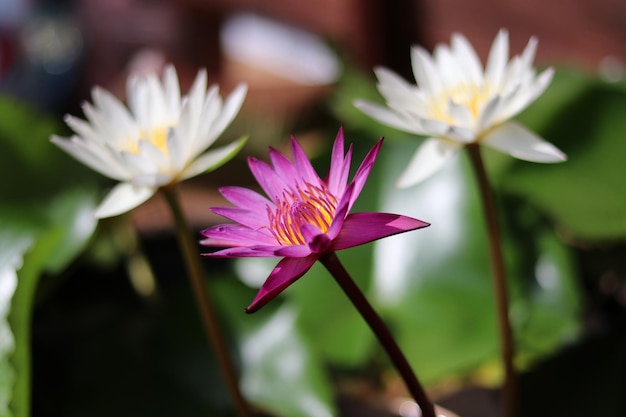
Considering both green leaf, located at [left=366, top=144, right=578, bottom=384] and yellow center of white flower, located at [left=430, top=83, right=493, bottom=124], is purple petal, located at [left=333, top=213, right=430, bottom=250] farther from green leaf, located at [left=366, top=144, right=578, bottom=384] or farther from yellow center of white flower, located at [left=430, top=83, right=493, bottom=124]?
green leaf, located at [left=366, top=144, right=578, bottom=384]

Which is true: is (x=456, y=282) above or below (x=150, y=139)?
below

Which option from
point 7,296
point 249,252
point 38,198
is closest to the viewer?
point 249,252

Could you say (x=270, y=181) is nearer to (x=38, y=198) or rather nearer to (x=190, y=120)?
(x=190, y=120)

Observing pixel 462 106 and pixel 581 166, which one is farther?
pixel 581 166

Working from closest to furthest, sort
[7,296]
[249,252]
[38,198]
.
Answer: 1. [249,252]
2. [7,296]
3. [38,198]

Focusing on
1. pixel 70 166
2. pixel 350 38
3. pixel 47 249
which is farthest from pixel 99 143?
pixel 350 38

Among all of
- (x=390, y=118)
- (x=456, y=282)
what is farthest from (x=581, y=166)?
(x=390, y=118)
